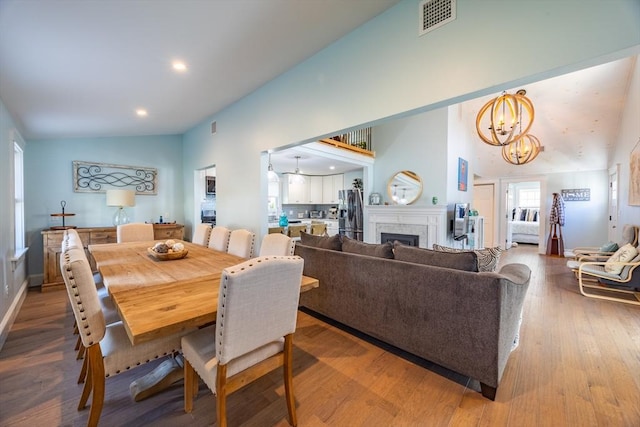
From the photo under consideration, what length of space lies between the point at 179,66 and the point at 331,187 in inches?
218

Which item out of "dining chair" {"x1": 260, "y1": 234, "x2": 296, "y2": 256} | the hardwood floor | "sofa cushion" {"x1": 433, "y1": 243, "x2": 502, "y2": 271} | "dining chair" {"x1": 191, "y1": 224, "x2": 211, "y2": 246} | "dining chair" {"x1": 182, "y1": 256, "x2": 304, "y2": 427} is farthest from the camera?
"dining chair" {"x1": 191, "y1": 224, "x2": 211, "y2": 246}

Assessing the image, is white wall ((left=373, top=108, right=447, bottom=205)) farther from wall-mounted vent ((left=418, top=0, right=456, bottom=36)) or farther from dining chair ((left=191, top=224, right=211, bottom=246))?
dining chair ((left=191, top=224, right=211, bottom=246))

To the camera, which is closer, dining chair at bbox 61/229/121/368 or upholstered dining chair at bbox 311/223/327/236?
dining chair at bbox 61/229/121/368

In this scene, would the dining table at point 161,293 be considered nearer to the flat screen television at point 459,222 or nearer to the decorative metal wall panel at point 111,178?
the decorative metal wall panel at point 111,178

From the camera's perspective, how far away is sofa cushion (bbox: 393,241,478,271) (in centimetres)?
188

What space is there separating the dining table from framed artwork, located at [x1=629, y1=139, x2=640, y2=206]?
4981mm

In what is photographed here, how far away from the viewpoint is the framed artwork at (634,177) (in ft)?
12.2

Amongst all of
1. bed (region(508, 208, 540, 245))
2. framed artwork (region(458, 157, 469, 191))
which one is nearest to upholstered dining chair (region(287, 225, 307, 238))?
framed artwork (region(458, 157, 469, 191))

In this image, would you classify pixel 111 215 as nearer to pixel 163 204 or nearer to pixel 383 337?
pixel 163 204

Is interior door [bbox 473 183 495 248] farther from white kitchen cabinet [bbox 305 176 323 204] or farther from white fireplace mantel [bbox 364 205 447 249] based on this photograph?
white kitchen cabinet [bbox 305 176 323 204]

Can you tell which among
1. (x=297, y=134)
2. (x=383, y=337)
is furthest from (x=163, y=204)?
(x=383, y=337)

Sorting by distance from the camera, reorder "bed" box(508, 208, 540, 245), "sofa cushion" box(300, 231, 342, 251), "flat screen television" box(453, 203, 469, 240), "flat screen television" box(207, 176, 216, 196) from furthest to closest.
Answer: "bed" box(508, 208, 540, 245) → "flat screen television" box(207, 176, 216, 196) → "flat screen television" box(453, 203, 469, 240) → "sofa cushion" box(300, 231, 342, 251)

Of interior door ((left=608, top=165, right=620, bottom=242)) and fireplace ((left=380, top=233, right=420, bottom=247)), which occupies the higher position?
interior door ((left=608, top=165, right=620, bottom=242))

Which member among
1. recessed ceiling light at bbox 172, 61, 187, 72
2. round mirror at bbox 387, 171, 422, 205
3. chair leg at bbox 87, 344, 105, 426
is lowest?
chair leg at bbox 87, 344, 105, 426
